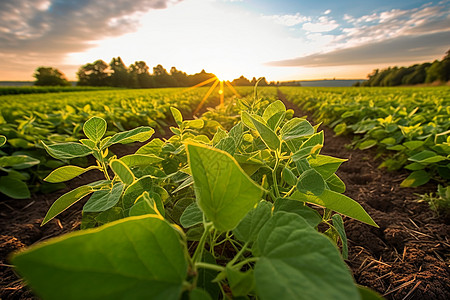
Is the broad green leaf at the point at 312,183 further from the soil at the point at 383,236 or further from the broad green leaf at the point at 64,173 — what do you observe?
the soil at the point at 383,236

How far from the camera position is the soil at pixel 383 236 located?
4.15 ft

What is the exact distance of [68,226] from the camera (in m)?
1.90

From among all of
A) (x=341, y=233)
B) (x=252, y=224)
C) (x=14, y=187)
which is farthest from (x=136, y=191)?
(x=14, y=187)

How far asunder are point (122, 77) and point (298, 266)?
196ft

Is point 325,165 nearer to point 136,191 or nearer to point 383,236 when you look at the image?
point 136,191

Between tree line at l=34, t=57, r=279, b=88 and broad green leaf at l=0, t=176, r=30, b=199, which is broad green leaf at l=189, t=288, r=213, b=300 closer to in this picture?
broad green leaf at l=0, t=176, r=30, b=199

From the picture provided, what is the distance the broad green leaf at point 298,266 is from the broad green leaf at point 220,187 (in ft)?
0.23

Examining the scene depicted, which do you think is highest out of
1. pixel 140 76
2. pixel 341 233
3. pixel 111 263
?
pixel 111 263

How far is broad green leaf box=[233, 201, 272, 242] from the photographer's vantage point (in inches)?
19.2

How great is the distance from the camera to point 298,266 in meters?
0.37

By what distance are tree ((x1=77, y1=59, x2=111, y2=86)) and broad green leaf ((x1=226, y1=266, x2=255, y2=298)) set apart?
60505mm

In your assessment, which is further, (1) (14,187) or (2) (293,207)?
(1) (14,187)

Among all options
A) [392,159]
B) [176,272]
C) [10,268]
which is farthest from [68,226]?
[392,159]

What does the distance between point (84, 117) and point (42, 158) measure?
5.09ft
